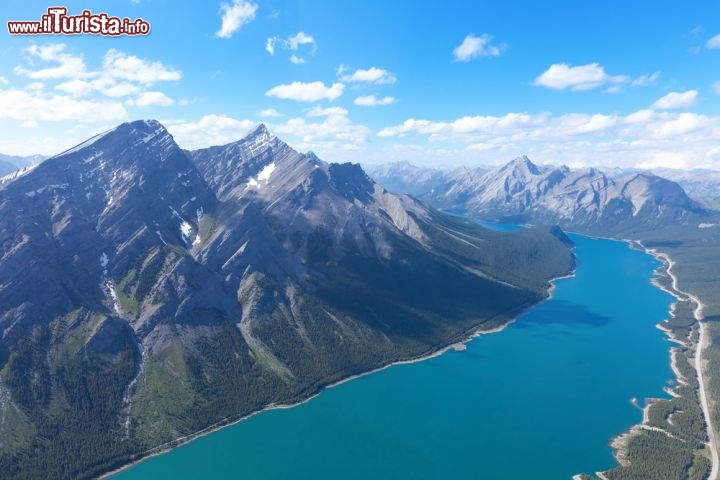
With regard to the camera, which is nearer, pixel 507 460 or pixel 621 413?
pixel 507 460

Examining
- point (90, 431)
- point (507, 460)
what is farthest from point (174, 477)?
point (507, 460)

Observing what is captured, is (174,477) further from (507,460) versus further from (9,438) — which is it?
(507,460)

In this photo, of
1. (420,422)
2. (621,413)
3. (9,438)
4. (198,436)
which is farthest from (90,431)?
(621,413)

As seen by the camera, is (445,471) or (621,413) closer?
(445,471)

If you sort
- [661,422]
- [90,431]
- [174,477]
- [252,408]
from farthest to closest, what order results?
1. [252,408]
2. [661,422]
3. [90,431]
4. [174,477]

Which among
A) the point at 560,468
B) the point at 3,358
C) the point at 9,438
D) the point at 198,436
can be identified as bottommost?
the point at 560,468

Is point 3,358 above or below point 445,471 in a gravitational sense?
above

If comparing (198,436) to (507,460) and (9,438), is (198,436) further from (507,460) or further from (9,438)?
(507,460)

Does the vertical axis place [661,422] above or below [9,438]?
below

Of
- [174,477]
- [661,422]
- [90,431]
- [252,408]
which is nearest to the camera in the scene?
[174,477]
